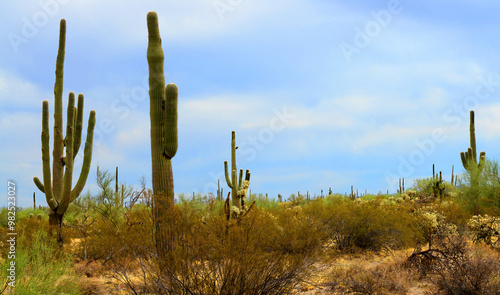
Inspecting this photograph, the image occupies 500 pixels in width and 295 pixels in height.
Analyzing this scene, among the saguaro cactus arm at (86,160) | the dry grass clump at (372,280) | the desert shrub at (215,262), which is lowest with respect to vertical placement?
the dry grass clump at (372,280)

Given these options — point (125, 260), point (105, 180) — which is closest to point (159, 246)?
point (125, 260)

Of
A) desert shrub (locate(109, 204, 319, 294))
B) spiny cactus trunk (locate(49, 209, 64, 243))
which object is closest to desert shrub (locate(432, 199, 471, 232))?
desert shrub (locate(109, 204, 319, 294))

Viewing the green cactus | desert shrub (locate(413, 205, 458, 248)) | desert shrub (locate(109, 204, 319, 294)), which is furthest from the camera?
desert shrub (locate(413, 205, 458, 248))

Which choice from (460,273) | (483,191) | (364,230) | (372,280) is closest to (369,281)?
(372,280)

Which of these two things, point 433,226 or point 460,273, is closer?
point 460,273

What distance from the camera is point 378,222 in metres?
12.1

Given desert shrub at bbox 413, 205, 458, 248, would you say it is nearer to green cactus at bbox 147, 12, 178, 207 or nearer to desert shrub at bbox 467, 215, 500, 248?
desert shrub at bbox 467, 215, 500, 248

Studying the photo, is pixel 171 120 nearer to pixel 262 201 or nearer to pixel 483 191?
pixel 483 191

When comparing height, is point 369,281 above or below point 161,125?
below

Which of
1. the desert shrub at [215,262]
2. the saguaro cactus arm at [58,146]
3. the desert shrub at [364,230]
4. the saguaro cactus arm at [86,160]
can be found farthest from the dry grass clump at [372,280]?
the saguaro cactus arm at [58,146]

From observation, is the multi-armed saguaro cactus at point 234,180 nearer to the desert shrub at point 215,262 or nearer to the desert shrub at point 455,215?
the desert shrub at point 455,215

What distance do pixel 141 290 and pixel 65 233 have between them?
5.65m

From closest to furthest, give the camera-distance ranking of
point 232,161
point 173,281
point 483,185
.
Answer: point 173,281 → point 483,185 → point 232,161

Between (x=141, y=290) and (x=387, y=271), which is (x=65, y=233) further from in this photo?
(x=387, y=271)
